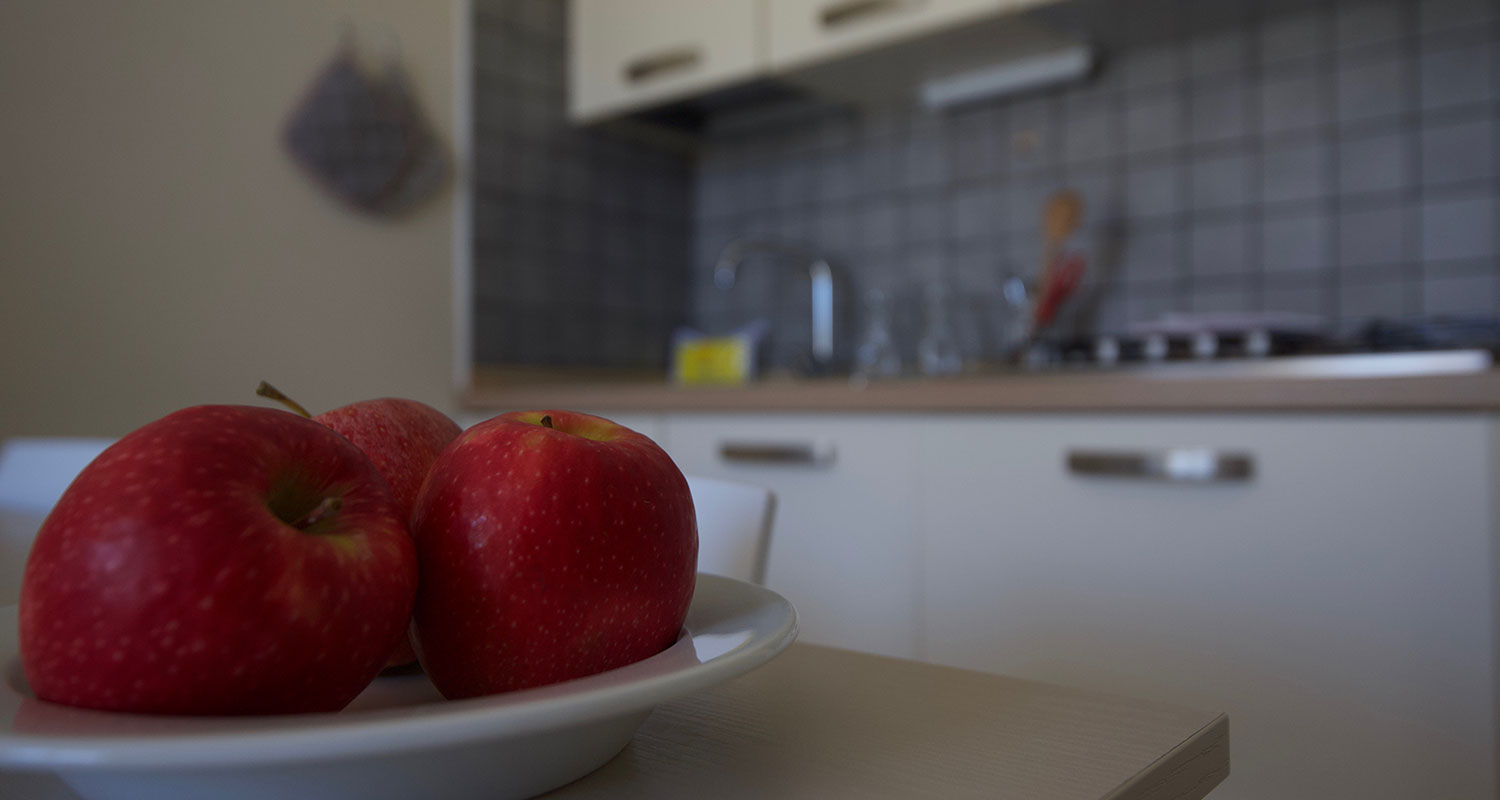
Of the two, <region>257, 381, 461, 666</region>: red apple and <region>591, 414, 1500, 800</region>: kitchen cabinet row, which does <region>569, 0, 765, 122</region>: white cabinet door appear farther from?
<region>257, 381, 461, 666</region>: red apple

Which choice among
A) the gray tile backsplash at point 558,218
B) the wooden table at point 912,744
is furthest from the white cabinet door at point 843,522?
the wooden table at point 912,744

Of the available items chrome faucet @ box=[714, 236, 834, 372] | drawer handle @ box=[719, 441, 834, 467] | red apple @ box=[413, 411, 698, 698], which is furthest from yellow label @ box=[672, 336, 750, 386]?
red apple @ box=[413, 411, 698, 698]

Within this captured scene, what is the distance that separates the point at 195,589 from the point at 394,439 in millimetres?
136

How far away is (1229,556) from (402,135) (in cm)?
166

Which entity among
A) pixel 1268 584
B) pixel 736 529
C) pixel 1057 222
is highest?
pixel 1057 222

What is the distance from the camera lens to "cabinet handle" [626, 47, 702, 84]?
2215 millimetres

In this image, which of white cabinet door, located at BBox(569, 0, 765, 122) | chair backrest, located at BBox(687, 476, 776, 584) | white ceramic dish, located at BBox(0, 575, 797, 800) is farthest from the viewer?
white cabinet door, located at BBox(569, 0, 765, 122)

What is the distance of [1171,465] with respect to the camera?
128cm

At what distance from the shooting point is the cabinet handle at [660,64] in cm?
222

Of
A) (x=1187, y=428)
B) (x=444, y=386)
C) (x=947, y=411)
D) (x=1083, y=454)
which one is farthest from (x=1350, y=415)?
(x=444, y=386)

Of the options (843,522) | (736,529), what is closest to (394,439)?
(736,529)

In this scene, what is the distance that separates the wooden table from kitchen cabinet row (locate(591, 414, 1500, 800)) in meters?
0.86

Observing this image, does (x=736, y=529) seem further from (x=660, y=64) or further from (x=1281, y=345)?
(x=660, y=64)

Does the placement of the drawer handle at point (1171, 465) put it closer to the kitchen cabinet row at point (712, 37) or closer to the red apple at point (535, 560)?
the kitchen cabinet row at point (712, 37)
